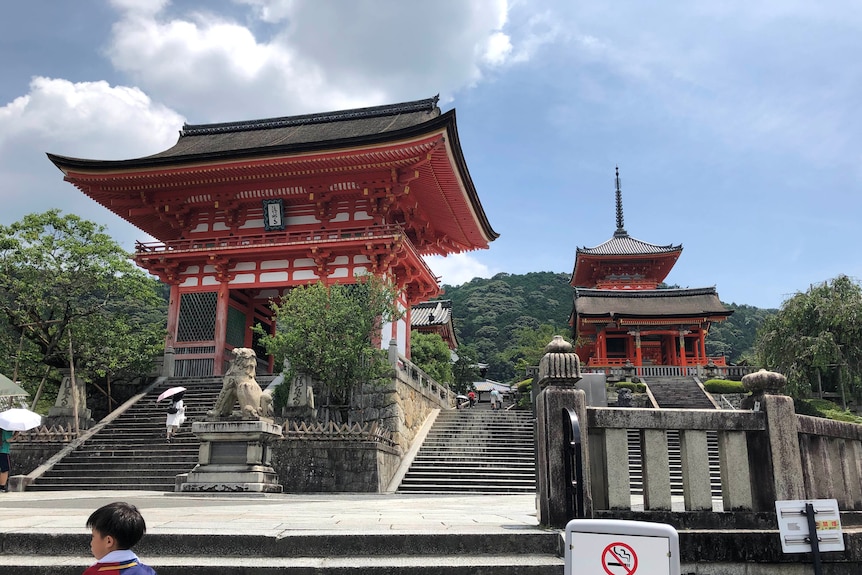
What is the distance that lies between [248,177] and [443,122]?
8.25 meters

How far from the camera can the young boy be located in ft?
9.48

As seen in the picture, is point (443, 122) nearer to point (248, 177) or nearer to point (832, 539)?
point (248, 177)

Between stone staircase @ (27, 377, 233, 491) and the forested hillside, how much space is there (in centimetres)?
5019

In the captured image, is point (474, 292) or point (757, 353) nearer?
point (757, 353)

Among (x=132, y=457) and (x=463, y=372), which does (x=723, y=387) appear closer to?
(x=463, y=372)

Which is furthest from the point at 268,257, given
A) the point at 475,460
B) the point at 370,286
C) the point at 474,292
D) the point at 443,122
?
the point at 474,292

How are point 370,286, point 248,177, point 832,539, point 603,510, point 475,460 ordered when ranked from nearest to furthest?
point 832,539
point 603,510
point 475,460
point 370,286
point 248,177

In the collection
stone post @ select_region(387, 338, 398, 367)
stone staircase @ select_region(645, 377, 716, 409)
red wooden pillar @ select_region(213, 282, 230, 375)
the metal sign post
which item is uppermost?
red wooden pillar @ select_region(213, 282, 230, 375)

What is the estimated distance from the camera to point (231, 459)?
13320mm

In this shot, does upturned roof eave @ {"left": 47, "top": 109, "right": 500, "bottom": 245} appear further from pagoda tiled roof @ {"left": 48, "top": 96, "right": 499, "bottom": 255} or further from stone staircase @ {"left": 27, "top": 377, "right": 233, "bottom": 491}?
stone staircase @ {"left": 27, "top": 377, "right": 233, "bottom": 491}

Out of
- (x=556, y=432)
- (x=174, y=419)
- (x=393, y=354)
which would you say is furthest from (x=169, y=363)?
(x=556, y=432)

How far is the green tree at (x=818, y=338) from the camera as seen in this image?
92.5 feet

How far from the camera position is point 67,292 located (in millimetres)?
20812

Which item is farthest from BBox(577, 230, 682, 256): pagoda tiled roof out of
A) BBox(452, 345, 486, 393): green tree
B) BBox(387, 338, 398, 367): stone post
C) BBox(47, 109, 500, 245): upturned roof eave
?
BBox(387, 338, 398, 367): stone post
